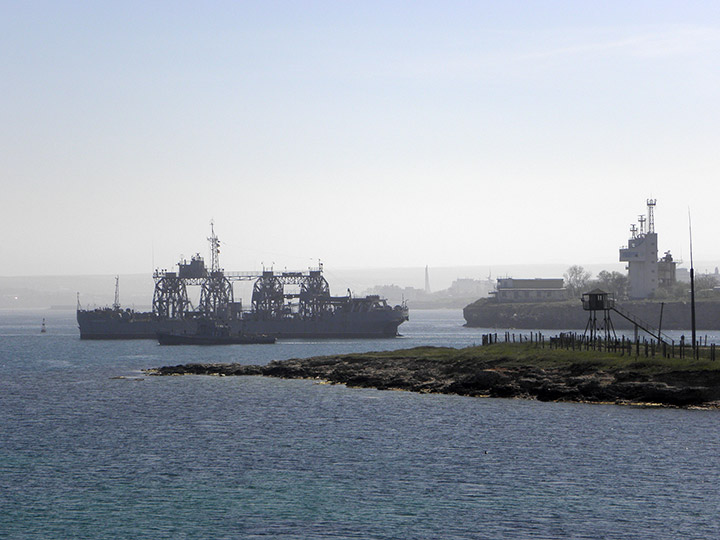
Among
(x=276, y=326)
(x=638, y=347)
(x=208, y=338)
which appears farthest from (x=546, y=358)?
(x=276, y=326)

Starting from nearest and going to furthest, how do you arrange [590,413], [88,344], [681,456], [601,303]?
[681,456], [590,413], [601,303], [88,344]

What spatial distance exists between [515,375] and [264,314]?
109 m

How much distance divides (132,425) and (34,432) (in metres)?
5.21

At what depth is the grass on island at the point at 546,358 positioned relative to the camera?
198 ft

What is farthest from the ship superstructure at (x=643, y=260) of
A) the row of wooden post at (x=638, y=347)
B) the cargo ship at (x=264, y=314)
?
the row of wooden post at (x=638, y=347)

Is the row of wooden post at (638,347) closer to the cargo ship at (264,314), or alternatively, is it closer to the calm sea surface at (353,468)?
the calm sea surface at (353,468)

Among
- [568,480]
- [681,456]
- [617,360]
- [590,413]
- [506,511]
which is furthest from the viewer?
[617,360]

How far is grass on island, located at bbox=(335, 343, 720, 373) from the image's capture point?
6041 cm

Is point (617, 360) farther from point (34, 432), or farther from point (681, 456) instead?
point (34, 432)

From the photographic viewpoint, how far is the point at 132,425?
179 feet

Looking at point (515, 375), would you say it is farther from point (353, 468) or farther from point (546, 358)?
point (353, 468)

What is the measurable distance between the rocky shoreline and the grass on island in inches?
3.1

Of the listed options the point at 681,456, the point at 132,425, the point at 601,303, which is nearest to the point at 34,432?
the point at 132,425

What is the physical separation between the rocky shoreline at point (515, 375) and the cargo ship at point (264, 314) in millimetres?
77494
